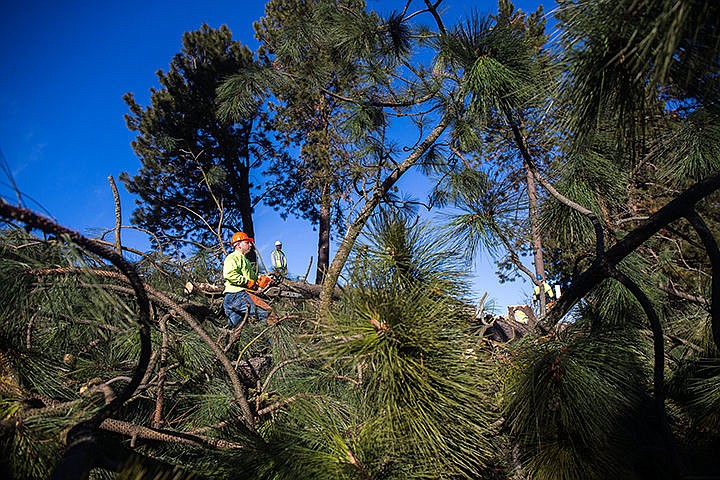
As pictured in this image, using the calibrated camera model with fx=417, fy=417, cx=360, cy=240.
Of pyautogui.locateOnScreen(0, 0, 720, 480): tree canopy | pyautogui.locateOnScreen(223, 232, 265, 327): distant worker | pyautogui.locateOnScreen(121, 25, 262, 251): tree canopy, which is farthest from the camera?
pyautogui.locateOnScreen(121, 25, 262, 251): tree canopy

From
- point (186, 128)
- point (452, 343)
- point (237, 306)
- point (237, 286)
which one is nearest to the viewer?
point (452, 343)

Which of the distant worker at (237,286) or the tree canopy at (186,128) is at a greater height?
the tree canopy at (186,128)

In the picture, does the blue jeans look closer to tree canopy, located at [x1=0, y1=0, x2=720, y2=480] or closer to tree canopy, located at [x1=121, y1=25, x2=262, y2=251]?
tree canopy, located at [x1=0, y1=0, x2=720, y2=480]

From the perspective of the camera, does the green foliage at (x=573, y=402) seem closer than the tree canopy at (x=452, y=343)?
No

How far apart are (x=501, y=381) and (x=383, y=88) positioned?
3005mm

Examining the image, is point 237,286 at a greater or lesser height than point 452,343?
greater

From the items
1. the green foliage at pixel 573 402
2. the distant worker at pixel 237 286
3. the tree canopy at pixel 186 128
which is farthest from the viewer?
the tree canopy at pixel 186 128

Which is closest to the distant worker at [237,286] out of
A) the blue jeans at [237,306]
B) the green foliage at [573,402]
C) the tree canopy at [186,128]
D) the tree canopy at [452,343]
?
the blue jeans at [237,306]

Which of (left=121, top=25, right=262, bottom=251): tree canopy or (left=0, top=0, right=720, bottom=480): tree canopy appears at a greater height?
(left=121, top=25, right=262, bottom=251): tree canopy

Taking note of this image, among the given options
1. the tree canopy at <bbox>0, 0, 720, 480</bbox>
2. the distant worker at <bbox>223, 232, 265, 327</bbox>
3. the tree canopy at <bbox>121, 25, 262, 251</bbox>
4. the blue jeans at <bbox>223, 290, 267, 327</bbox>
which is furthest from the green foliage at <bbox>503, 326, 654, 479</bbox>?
the tree canopy at <bbox>121, 25, 262, 251</bbox>

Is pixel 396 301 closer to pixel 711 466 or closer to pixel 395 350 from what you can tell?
pixel 395 350

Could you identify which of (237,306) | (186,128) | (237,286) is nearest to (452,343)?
(237,286)

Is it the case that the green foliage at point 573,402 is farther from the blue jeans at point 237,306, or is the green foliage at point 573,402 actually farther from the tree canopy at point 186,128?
the tree canopy at point 186,128

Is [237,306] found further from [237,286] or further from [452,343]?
[452,343]
